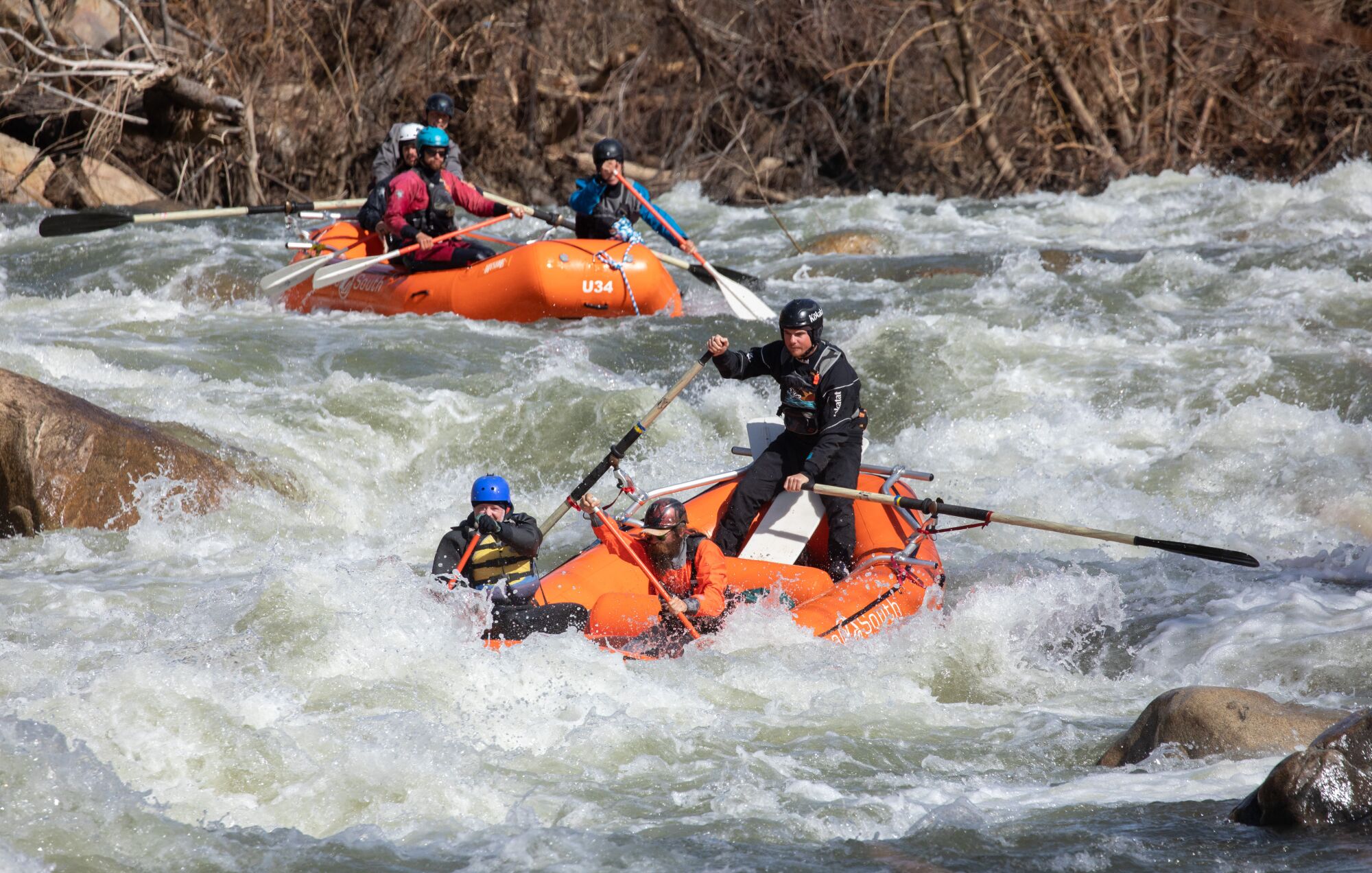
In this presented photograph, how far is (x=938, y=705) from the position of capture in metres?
5.07

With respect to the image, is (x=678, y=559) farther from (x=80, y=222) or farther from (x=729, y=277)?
(x=80, y=222)

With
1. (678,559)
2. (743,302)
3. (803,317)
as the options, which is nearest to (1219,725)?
(678,559)

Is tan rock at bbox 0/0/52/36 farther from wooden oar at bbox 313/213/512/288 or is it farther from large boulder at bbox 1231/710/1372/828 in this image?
large boulder at bbox 1231/710/1372/828

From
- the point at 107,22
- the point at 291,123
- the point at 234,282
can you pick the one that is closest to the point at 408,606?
the point at 234,282

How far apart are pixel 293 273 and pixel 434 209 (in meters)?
1.19

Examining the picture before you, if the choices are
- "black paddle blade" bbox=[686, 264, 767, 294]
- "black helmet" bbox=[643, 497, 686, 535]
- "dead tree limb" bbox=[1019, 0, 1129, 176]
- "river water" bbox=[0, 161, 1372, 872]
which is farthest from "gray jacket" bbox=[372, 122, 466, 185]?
"dead tree limb" bbox=[1019, 0, 1129, 176]

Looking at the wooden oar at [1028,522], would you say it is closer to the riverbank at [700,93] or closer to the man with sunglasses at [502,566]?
the man with sunglasses at [502,566]

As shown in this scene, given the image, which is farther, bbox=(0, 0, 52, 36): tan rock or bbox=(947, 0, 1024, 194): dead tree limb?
bbox=(947, 0, 1024, 194): dead tree limb

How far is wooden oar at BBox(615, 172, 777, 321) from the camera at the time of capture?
9.68 m

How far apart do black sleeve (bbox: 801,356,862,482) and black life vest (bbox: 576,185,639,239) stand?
14.1 feet

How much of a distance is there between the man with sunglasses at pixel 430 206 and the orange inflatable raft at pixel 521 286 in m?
0.15

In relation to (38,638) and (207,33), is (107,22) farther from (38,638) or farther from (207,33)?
(38,638)

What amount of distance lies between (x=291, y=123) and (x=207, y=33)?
1.34 m

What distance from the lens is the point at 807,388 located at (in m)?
6.23
